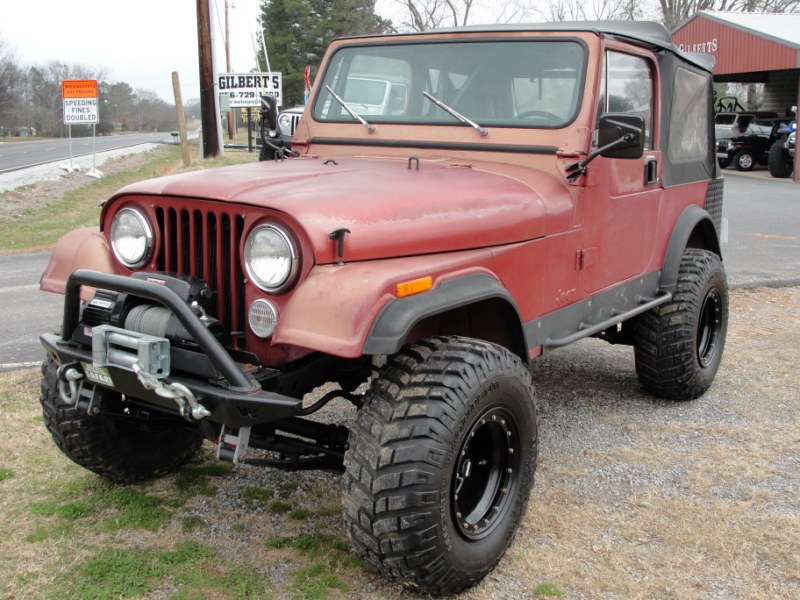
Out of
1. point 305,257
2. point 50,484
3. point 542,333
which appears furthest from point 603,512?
point 50,484

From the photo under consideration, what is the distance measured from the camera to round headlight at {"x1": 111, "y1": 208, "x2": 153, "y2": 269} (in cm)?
306

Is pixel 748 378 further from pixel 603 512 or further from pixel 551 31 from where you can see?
pixel 551 31

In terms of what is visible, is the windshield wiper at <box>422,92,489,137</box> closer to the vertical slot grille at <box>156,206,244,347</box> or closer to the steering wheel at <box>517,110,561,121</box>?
the steering wheel at <box>517,110,561,121</box>

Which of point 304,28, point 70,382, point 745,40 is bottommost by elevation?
point 70,382

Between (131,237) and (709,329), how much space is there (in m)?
3.79

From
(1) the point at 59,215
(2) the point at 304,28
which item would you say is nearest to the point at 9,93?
(2) the point at 304,28

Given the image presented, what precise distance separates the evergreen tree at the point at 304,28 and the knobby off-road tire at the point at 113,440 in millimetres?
41825

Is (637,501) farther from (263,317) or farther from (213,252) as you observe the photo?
(213,252)

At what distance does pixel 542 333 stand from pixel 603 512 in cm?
82

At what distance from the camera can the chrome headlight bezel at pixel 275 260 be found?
105 inches

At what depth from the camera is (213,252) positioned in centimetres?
292

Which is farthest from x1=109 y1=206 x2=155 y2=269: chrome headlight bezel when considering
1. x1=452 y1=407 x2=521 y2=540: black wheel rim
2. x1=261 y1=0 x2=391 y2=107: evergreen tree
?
x1=261 y1=0 x2=391 y2=107: evergreen tree

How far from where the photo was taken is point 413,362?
276 centimetres

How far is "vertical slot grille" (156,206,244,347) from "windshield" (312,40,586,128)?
149 centimetres
